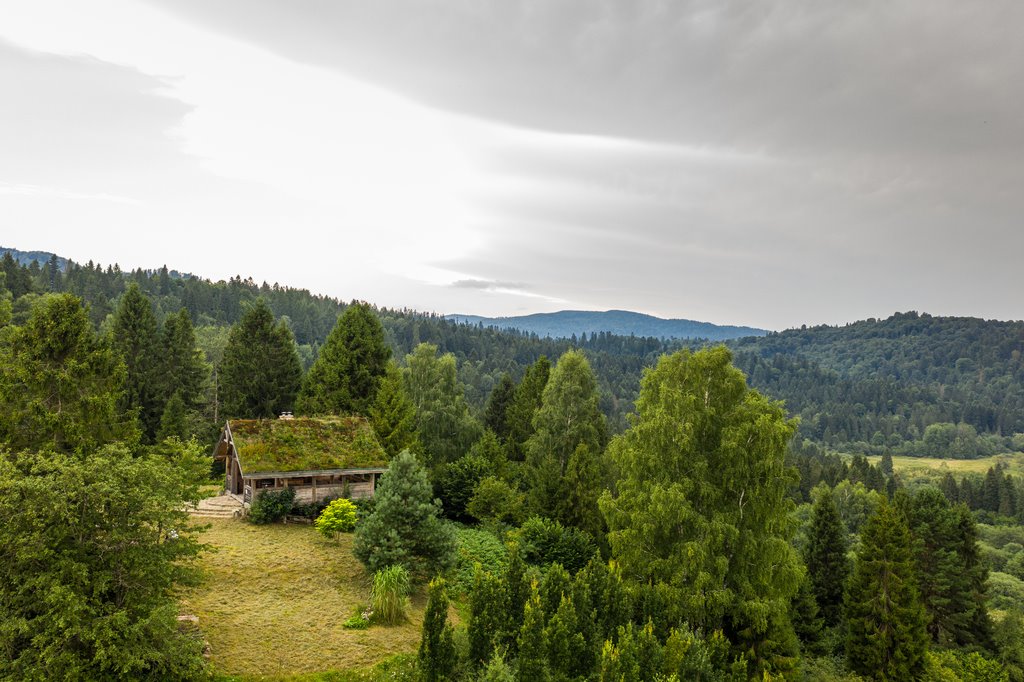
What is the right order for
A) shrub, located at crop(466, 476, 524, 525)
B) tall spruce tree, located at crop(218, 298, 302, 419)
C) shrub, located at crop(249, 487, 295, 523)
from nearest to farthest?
shrub, located at crop(249, 487, 295, 523)
shrub, located at crop(466, 476, 524, 525)
tall spruce tree, located at crop(218, 298, 302, 419)

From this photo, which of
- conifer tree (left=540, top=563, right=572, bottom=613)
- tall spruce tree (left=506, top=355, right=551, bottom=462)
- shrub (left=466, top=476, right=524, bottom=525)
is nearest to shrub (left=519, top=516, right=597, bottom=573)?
shrub (left=466, top=476, right=524, bottom=525)

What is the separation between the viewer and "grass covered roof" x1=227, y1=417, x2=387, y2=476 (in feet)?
95.3

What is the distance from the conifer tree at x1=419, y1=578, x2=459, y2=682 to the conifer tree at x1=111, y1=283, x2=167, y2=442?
38.6 metres

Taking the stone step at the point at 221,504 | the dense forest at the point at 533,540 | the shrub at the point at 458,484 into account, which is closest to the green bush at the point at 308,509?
the dense forest at the point at 533,540

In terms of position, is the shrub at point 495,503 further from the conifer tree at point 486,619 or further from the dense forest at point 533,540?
the conifer tree at point 486,619

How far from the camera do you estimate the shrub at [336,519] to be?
25.5 m

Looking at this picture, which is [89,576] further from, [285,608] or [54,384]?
[54,384]

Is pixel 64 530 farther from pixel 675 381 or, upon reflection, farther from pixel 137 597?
pixel 675 381

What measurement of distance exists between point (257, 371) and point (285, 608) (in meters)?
30.3

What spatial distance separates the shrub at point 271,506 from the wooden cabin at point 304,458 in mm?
559

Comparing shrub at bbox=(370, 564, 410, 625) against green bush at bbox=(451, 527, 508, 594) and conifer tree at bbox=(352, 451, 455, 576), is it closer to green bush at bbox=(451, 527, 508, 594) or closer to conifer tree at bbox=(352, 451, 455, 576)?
conifer tree at bbox=(352, 451, 455, 576)

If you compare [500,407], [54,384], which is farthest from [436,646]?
[500,407]

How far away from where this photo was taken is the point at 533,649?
48.9 feet

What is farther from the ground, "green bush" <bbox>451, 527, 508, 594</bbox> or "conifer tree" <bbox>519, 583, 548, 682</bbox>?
"conifer tree" <bbox>519, 583, 548, 682</bbox>
